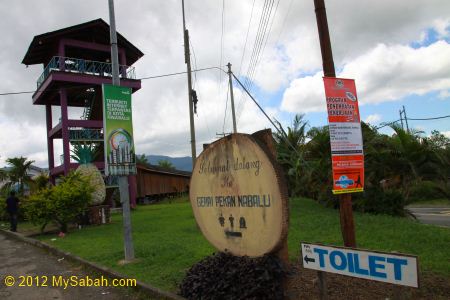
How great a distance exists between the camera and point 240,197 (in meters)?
5.27

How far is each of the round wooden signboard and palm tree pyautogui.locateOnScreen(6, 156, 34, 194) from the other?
93.2 ft

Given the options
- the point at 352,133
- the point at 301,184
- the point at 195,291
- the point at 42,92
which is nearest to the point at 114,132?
the point at 195,291

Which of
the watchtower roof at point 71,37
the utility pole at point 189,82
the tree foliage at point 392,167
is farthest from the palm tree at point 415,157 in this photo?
the watchtower roof at point 71,37

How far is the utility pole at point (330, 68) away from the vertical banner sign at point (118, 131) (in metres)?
5.07

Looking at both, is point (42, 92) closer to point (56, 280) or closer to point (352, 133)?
point (56, 280)

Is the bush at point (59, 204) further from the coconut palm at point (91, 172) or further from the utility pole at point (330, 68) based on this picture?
the utility pole at point (330, 68)

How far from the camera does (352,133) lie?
5.80m

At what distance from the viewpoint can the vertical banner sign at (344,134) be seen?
568 centimetres

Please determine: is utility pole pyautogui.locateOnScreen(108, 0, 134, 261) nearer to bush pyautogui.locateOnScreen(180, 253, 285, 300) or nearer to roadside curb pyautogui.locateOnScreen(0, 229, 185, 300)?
roadside curb pyautogui.locateOnScreen(0, 229, 185, 300)

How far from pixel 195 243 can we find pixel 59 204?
7.55 m

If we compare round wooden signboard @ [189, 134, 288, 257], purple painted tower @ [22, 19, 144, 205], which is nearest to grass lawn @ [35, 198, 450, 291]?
round wooden signboard @ [189, 134, 288, 257]

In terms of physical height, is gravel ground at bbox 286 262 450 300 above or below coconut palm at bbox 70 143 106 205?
below

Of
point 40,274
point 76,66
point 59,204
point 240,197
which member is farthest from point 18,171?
point 240,197

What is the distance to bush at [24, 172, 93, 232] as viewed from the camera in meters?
15.5
